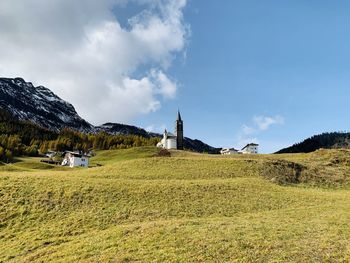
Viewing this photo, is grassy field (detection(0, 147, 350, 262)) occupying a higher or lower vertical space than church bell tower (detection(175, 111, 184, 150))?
lower

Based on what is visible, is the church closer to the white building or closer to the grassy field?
the white building

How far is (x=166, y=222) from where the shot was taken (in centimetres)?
3048

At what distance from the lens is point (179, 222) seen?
30.4 metres

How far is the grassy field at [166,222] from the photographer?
23.1 m

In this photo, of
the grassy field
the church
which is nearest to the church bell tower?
the church

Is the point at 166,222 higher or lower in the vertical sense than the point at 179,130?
lower

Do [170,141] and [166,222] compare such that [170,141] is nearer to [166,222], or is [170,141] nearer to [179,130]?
[179,130]

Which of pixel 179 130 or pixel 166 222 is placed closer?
pixel 166 222

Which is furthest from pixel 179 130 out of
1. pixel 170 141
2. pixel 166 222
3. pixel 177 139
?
pixel 166 222

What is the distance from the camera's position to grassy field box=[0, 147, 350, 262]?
2312 centimetres

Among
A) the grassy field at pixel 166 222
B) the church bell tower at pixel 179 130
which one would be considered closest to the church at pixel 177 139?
the church bell tower at pixel 179 130

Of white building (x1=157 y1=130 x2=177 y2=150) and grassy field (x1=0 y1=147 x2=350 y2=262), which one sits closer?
grassy field (x1=0 y1=147 x2=350 y2=262)

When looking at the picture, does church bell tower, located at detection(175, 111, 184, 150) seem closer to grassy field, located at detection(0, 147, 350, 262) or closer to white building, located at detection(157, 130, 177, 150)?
white building, located at detection(157, 130, 177, 150)

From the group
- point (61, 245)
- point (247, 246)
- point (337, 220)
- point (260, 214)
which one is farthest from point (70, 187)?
point (337, 220)
